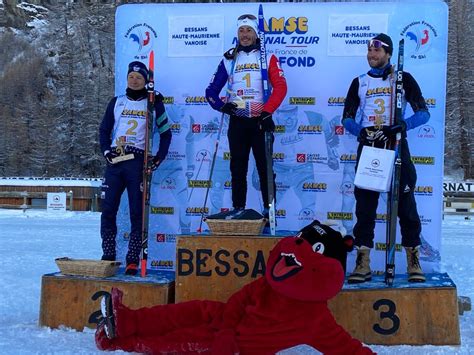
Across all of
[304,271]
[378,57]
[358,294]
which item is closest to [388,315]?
[358,294]

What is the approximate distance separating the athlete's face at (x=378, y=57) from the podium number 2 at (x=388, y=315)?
5.71ft

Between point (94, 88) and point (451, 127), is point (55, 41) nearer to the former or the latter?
point (94, 88)

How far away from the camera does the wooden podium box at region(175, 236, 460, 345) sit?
3482 mm

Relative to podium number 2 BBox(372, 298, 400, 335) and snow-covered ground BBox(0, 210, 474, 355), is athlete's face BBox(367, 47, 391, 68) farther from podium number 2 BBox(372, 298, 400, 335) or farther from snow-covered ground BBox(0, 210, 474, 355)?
snow-covered ground BBox(0, 210, 474, 355)

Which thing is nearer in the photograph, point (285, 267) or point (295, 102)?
point (285, 267)

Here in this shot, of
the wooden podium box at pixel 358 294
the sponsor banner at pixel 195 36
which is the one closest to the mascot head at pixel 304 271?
the wooden podium box at pixel 358 294

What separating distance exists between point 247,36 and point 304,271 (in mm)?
2379

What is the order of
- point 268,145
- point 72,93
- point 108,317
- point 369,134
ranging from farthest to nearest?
point 72,93, point 268,145, point 369,134, point 108,317

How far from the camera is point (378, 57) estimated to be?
4121 millimetres

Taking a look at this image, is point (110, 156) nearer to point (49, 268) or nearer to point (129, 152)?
point (129, 152)

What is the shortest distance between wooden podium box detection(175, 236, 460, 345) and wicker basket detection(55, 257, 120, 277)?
0.55 meters

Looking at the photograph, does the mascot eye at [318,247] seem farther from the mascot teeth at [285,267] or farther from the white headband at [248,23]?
the white headband at [248,23]

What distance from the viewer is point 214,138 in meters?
5.21

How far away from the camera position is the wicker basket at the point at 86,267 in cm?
391
